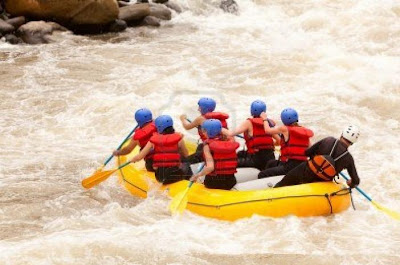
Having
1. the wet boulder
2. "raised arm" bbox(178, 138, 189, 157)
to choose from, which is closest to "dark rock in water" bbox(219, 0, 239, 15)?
the wet boulder

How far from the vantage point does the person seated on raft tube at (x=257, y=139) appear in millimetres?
7250

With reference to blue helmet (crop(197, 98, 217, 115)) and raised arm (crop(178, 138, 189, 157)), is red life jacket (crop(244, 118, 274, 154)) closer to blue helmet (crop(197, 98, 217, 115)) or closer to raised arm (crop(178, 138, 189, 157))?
blue helmet (crop(197, 98, 217, 115))

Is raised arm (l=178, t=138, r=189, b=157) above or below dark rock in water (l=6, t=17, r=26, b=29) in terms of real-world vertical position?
above

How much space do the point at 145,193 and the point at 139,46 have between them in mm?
8098

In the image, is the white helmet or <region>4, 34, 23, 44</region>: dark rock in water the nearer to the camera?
the white helmet

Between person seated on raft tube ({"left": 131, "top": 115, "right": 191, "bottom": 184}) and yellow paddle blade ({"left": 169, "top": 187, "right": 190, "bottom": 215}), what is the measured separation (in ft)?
1.25

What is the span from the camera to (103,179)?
7582 millimetres

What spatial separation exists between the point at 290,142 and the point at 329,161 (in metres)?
0.66

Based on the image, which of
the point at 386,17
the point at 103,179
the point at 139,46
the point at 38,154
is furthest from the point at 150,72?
the point at 386,17

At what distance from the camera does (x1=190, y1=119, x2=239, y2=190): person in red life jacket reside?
664cm

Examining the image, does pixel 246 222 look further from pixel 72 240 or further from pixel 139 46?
pixel 139 46

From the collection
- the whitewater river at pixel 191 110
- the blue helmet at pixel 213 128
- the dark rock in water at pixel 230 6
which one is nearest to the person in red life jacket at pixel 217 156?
the blue helmet at pixel 213 128

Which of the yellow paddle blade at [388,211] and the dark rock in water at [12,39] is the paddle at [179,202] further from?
the dark rock in water at [12,39]

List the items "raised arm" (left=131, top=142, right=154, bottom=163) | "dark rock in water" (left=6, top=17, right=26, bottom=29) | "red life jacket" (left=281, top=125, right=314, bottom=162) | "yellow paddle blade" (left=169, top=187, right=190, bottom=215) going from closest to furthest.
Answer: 1. "yellow paddle blade" (left=169, top=187, right=190, bottom=215)
2. "red life jacket" (left=281, top=125, right=314, bottom=162)
3. "raised arm" (left=131, top=142, right=154, bottom=163)
4. "dark rock in water" (left=6, top=17, right=26, bottom=29)
